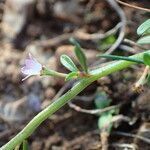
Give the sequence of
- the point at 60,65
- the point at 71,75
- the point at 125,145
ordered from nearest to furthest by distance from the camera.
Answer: the point at 71,75 → the point at 125,145 → the point at 60,65

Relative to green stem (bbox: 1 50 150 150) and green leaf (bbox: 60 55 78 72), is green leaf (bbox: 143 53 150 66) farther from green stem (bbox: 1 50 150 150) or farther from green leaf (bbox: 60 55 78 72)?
green leaf (bbox: 60 55 78 72)

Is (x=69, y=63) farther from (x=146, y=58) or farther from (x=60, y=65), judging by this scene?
(x=60, y=65)

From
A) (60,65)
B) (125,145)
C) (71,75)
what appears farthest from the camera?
(60,65)

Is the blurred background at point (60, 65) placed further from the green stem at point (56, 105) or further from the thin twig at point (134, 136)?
the green stem at point (56, 105)

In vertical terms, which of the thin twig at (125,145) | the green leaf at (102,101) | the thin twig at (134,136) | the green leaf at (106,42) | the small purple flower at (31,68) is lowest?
the thin twig at (125,145)

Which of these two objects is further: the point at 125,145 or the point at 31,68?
the point at 125,145

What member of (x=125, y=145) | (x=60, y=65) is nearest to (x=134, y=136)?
(x=125, y=145)

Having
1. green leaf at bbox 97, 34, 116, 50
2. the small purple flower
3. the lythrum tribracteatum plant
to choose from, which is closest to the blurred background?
green leaf at bbox 97, 34, 116, 50

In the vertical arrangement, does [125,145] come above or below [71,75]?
below

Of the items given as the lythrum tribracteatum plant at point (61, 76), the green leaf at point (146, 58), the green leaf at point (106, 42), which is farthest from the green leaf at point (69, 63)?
the green leaf at point (106, 42)
